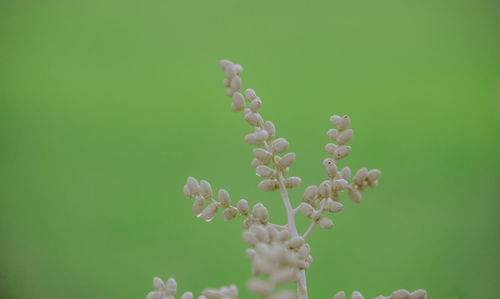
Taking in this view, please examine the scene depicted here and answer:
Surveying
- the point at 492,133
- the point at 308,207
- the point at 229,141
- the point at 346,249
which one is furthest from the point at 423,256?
the point at 308,207

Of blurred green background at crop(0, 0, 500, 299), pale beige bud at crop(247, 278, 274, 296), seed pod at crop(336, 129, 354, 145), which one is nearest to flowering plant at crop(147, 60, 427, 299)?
seed pod at crop(336, 129, 354, 145)

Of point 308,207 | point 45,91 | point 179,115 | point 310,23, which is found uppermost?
point 310,23

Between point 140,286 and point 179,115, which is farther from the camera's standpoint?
point 179,115

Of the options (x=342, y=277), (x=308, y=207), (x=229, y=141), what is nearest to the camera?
(x=308, y=207)

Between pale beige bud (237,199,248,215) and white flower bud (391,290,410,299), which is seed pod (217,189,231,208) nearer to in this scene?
pale beige bud (237,199,248,215)

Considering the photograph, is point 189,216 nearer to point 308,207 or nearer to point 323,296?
point 323,296

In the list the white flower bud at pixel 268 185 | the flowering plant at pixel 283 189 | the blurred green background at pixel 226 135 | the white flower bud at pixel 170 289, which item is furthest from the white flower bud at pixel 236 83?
the blurred green background at pixel 226 135
